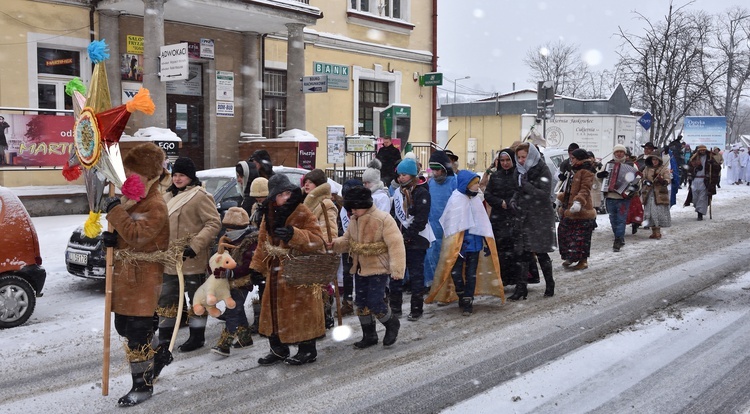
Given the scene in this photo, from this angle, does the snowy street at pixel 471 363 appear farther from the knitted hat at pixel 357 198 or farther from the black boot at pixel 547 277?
the knitted hat at pixel 357 198

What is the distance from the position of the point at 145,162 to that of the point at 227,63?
13.7 m

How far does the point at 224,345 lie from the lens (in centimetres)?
617

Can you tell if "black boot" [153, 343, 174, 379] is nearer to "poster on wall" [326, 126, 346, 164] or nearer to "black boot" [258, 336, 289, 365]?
"black boot" [258, 336, 289, 365]

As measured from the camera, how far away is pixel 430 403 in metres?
5.05

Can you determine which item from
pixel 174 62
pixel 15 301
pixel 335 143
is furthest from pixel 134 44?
pixel 15 301

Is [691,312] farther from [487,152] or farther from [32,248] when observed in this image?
[487,152]

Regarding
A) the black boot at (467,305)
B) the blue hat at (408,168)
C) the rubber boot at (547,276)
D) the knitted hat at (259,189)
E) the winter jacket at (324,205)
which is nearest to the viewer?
the winter jacket at (324,205)

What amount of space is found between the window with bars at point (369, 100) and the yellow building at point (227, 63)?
42mm

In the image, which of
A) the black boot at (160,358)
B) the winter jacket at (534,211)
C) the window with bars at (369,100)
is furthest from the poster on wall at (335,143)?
the black boot at (160,358)

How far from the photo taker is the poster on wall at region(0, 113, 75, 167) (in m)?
13.3

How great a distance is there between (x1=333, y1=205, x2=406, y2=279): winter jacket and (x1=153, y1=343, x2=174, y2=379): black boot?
5.54 ft

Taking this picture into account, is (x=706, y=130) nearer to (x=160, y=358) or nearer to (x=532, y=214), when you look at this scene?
(x=532, y=214)

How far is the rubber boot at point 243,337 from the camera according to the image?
248 inches

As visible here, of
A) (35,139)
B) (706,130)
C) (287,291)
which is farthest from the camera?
(706,130)
